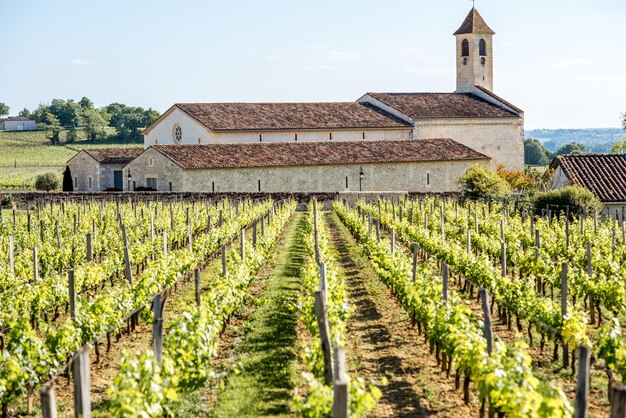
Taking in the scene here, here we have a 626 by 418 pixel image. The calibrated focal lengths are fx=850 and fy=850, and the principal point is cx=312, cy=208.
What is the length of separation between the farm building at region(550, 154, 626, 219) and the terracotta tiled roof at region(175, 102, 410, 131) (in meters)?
21.2

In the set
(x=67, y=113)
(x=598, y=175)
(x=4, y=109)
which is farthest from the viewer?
(x=4, y=109)

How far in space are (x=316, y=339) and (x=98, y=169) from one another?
128ft

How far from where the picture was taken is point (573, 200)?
25562mm

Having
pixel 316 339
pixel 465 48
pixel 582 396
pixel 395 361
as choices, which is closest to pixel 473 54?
pixel 465 48

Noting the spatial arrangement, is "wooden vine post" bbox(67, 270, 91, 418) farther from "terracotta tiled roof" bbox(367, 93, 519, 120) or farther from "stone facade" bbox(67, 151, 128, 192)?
"terracotta tiled roof" bbox(367, 93, 519, 120)

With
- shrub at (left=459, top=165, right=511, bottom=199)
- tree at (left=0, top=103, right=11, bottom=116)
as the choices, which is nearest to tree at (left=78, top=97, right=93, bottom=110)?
tree at (left=0, top=103, right=11, bottom=116)

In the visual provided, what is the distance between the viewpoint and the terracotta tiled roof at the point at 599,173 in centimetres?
2781

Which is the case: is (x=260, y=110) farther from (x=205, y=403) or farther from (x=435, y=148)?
(x=205, y=403)

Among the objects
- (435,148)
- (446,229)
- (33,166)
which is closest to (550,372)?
(446,229)

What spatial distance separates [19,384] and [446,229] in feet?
48.8

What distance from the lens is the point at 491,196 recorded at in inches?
1325

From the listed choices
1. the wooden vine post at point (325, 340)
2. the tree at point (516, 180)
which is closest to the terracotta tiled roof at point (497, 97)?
the tree at point (516, 180)

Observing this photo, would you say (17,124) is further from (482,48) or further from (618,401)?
(618,401)

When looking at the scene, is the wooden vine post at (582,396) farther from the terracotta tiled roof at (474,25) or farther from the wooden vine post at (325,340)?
the terracotta tiled roof at (474,25)
